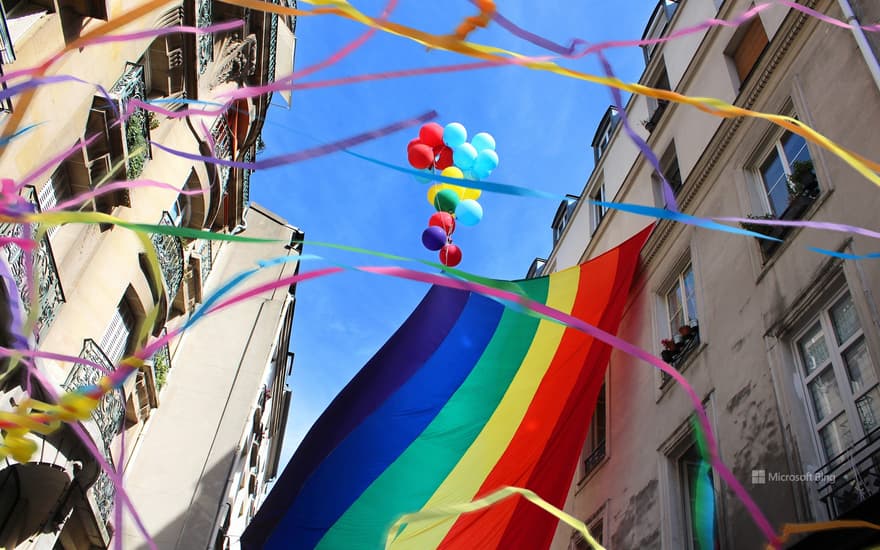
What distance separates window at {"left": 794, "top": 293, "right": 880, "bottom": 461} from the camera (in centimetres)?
507

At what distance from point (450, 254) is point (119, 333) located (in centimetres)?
548

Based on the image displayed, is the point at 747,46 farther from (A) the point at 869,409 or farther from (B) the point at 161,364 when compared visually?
(B) the point at 161,364

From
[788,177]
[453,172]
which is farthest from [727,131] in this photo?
[453,172]

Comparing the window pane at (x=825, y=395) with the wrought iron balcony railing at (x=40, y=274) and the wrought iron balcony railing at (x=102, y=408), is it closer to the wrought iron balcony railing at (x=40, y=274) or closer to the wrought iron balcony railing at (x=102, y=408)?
the wrought iron balcony railing at (x=40, y=274)

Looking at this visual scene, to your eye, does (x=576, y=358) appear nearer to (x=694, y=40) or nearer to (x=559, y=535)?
(x=559, y=535)

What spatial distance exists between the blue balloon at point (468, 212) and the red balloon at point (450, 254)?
376 millimetres

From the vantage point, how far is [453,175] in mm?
8500

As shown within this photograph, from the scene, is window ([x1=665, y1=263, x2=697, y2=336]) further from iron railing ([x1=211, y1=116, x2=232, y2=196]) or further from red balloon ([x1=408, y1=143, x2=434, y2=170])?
iron railing ([x1=211, y1=116, x2=232, y2=196])

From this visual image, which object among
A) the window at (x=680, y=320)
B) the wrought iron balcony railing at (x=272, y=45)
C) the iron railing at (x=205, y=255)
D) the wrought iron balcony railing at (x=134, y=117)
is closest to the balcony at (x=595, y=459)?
the window at (x=680, y=320)

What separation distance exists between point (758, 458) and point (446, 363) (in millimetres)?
3881

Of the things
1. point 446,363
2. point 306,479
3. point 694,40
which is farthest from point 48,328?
point 694,40

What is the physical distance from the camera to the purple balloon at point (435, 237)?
8.64 m

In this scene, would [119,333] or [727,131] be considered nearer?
[727,131]

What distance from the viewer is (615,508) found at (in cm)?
831
